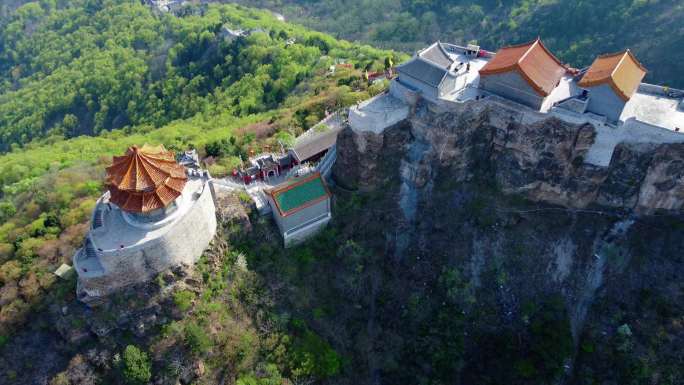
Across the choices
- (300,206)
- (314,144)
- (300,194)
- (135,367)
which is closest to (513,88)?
(314,144)

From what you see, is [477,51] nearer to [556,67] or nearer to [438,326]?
[556,67]

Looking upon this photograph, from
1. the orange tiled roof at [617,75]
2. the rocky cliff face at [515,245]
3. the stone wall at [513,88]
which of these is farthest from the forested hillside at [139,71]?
the orange tiled roof at [617,75]

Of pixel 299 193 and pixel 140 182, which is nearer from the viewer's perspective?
pixel 140 182

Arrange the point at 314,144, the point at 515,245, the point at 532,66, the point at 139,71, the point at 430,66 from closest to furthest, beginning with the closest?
1. the point at 532,66
2. the point at 430,66
3. the point at 515,245
4. the point at 314,144
5. the point at 139,71

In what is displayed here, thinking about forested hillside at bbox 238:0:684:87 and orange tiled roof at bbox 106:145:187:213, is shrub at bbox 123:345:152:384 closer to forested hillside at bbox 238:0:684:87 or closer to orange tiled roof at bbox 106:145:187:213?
orange tiled roof at bbox 106:145:187:213

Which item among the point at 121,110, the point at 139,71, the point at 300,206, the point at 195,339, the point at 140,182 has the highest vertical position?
the point at 140,182

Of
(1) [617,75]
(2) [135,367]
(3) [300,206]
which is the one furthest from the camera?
(3) [300,206]

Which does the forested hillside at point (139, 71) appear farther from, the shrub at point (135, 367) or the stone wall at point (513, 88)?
the shrub at point (135, 367)

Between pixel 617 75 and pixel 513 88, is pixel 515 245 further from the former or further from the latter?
pixel 617 75
